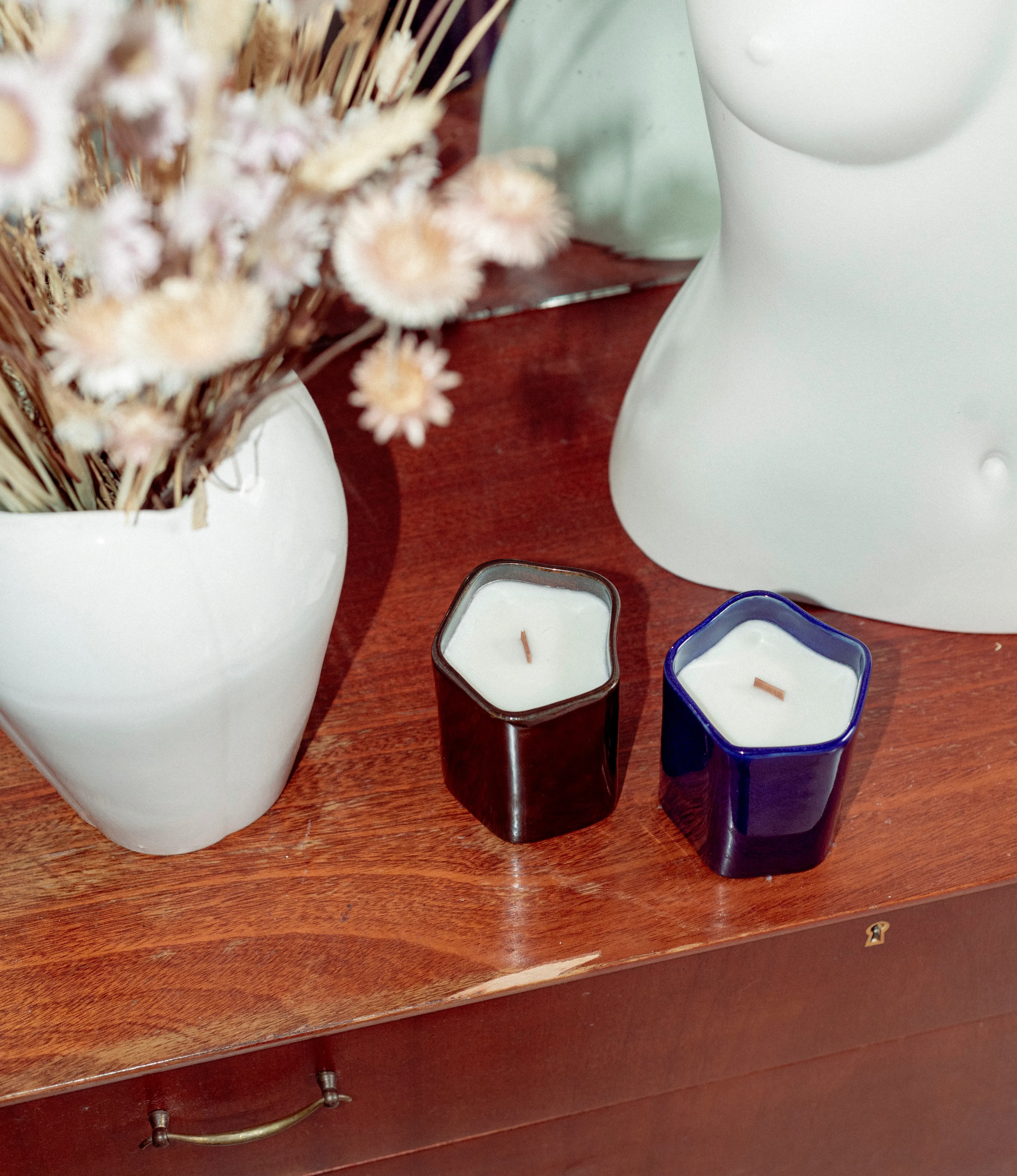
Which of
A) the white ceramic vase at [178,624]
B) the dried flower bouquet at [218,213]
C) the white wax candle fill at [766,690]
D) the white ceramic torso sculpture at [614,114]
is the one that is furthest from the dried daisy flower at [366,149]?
the white ceramic torso sculpture at [614,114]

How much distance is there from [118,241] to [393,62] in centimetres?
9

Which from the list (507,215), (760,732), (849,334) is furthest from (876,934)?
(507,215)

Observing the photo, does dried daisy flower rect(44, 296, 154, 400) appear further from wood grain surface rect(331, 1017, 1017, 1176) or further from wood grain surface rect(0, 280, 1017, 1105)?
wood grain surface rect(331, 1017, 1017, 1176)

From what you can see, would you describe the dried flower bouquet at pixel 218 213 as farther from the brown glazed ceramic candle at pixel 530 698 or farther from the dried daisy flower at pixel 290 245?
the brown glazed ceramic candle at pixel 530 698

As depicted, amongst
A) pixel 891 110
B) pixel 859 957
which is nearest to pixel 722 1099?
pixel 859 957

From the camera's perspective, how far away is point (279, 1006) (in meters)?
0.40

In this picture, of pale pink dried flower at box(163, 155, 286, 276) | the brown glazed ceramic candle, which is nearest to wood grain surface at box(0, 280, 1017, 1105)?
the brown glazed ceramic candle

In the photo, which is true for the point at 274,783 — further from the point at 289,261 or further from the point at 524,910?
the point at 289,261

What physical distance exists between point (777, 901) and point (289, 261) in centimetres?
28

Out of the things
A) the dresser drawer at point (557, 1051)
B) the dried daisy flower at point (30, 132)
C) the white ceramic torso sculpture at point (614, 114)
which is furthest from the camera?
the white ceramic torso sculpture at point (614, 114)

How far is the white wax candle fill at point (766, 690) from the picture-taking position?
41 cm

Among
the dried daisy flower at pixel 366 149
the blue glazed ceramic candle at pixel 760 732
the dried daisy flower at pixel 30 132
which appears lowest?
the blue glazed ceramic candle at pixel 760 732

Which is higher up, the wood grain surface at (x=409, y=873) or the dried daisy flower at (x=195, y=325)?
the dried daisy flower at (x=195, y=325)

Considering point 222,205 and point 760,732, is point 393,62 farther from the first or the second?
point 760,732
